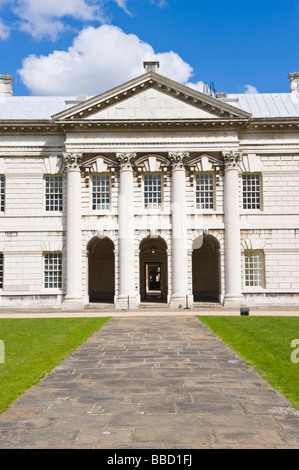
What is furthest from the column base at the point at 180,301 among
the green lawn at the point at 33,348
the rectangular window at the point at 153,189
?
the green lawn at the point at 33,348

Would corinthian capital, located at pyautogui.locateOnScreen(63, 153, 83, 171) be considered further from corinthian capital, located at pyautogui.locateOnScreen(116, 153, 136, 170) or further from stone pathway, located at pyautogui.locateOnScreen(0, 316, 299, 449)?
stone pathway, located at pyautogui.locateOnScreen(0, 316, 299, 449)

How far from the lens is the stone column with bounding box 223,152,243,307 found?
95.7 ft

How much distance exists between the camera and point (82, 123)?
95.8ft

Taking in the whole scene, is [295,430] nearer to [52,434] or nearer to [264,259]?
[52,434]

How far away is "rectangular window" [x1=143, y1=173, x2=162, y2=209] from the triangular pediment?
361 cm

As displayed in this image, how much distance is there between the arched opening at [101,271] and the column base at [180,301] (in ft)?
21.7

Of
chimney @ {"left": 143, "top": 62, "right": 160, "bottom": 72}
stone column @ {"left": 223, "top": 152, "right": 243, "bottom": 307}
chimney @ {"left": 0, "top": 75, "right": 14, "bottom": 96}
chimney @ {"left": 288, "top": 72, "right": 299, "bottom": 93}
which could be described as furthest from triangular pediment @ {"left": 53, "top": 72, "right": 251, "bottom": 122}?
chimney @ {"left": 288, "top": 72, "right": 299, "bottom": 93}

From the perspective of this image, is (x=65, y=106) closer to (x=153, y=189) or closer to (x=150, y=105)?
(x=150, y=105)

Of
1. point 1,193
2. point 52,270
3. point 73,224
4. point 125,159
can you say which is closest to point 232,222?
point 125,159

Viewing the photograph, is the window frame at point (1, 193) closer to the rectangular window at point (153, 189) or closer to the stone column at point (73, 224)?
the stone column at point (73, 224)

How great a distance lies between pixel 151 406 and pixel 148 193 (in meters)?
23.3

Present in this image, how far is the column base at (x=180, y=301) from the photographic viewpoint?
28.6 meters

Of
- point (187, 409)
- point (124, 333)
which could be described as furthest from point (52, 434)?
point (124, 333)

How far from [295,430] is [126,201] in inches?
949
